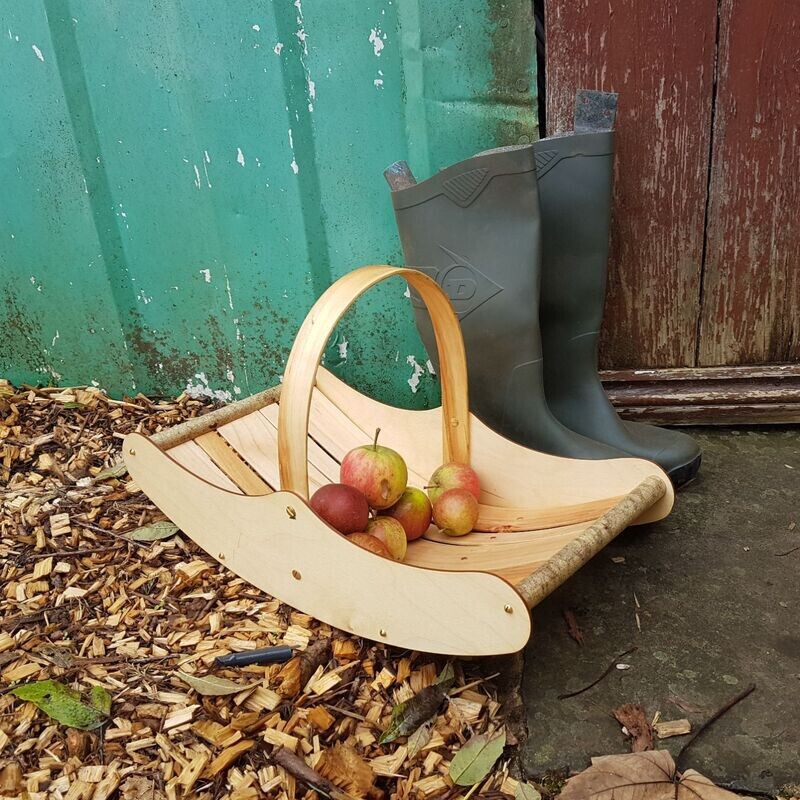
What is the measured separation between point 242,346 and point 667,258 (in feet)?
3.71

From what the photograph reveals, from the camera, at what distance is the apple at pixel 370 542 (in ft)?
4.13

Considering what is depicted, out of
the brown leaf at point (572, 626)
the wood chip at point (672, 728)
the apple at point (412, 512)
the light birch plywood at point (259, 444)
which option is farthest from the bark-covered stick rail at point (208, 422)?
the wood chip at point (672, 728)

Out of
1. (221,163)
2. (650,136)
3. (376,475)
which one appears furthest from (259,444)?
(650,136)

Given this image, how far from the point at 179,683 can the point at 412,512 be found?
486 millimetres

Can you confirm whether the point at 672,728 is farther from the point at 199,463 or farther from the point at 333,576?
the point at 199,463

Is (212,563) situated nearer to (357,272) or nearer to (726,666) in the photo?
(357,272)

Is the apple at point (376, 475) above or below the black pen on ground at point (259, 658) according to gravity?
above

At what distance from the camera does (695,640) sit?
1.30 m

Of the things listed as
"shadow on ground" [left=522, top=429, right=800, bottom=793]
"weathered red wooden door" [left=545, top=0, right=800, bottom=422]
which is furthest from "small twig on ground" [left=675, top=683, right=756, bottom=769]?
"weathered red wooden door" [left=545, top=0, right=800, bottom=422]

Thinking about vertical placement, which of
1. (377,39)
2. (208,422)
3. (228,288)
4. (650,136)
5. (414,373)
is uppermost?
(377,39)

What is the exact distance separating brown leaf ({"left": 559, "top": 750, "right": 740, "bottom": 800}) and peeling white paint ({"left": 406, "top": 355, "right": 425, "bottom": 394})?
3.85ft

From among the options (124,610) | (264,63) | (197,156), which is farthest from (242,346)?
(124,610)

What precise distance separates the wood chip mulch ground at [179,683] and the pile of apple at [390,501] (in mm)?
186

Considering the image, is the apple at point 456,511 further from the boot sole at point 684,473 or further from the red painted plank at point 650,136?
the red painted plank at point 650,136
